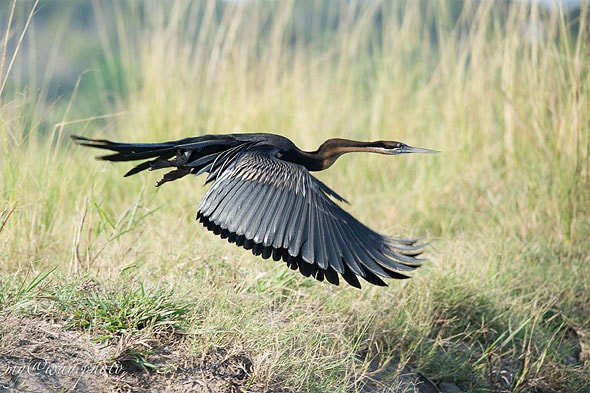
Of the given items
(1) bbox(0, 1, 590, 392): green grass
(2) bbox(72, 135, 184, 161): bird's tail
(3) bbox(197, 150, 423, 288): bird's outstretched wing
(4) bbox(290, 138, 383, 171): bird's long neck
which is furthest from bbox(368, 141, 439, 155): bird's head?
(2) bbox(72, 135, 184, 161): bird's tail

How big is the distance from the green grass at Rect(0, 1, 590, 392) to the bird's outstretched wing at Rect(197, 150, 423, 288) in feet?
1.11

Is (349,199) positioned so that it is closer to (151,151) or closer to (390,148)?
(390,148)

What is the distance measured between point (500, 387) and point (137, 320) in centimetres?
161

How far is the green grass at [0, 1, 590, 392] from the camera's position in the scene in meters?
3.17

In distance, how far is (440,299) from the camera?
393 centimetres

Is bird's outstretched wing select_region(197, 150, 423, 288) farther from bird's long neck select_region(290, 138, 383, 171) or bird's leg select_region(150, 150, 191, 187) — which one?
bird's long neck select_region(290, 138, 383, 171)

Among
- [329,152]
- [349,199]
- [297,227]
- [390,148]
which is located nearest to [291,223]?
[297,227]

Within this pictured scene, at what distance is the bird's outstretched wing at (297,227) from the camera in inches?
115

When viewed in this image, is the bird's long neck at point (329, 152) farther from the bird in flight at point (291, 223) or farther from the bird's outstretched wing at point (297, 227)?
the bird's outstretched wing at point (297, 227)

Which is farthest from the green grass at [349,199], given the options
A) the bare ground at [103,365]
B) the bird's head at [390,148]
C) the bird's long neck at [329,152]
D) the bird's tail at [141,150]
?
the bird's head at [390,148]

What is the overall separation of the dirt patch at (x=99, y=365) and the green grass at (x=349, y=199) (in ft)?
0.11

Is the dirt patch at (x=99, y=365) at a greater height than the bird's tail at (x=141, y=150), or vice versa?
the bird's tail at (x=141, y=150)

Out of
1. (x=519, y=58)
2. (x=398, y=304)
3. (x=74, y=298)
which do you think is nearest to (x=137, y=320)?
(x=74, y=298)

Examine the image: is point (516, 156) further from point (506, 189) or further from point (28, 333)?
point (28, 333)
